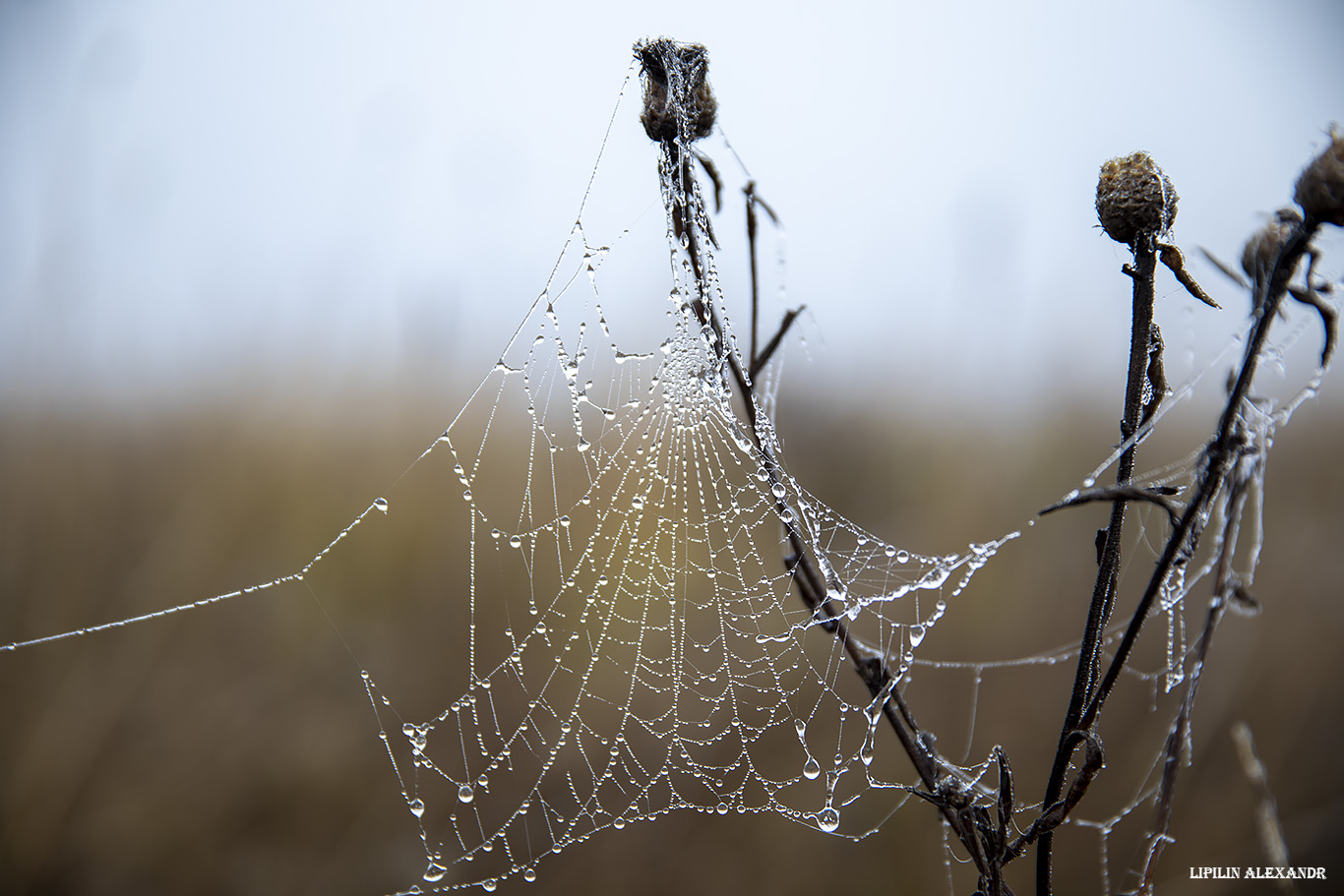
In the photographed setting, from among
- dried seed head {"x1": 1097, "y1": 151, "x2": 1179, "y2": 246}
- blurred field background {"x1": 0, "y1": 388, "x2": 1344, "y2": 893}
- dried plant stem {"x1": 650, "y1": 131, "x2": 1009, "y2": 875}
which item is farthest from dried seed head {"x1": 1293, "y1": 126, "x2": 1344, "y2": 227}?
blurred field background {"x1": 0, "y1": 388, "x2": 1344, "y2": 893}

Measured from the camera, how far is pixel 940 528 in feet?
10.1

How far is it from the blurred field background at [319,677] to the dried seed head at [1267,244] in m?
2.19

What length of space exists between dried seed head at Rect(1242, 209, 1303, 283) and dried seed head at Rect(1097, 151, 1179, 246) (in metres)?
0.09

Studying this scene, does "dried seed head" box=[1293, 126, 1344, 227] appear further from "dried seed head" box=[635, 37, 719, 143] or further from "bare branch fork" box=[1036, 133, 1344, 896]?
"dried seed head" box=[635, 37, 719, 143]

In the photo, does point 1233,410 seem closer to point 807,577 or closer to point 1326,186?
point 1326,186

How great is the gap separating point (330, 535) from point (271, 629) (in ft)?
1.45

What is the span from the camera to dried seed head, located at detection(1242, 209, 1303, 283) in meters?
0.73

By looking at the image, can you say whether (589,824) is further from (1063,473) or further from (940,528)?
(1063,473)

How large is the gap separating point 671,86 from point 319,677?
8.70 ft

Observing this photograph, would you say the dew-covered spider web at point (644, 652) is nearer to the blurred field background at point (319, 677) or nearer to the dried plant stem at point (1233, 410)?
the blurred field background at point (319, 677)

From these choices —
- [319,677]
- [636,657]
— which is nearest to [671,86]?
[636,657]

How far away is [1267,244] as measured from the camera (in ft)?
2.52

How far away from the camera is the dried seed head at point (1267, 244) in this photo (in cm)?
73

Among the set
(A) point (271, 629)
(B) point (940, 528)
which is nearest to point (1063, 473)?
(B) point (940, 528)
